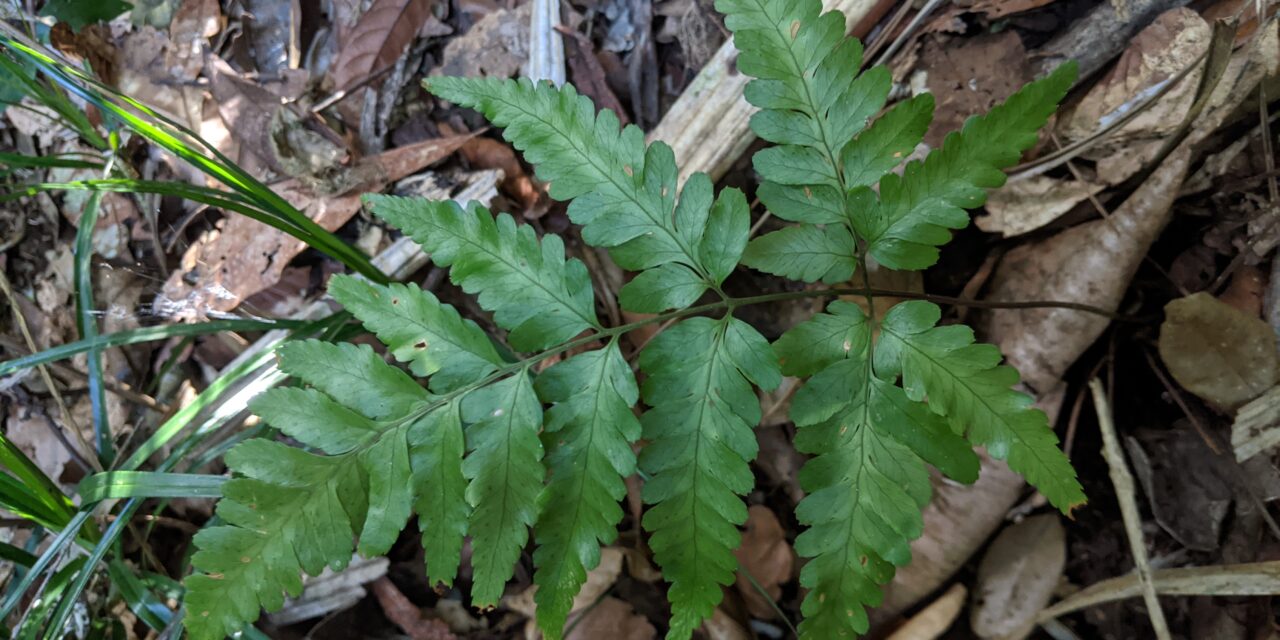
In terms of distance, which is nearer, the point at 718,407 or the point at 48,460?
the point at 718,407

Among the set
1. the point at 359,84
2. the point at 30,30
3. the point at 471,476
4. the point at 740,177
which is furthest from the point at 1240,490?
the point at 30,30

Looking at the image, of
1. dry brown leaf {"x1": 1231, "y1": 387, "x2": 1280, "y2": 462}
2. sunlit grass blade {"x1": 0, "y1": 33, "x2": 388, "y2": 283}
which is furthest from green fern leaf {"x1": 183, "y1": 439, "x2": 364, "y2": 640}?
dry brown leaf {"x1": 1231, "y1": 387, "x2": 1280, "y2": 462}

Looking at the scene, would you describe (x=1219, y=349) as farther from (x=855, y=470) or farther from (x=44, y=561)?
(x=44, y=561)

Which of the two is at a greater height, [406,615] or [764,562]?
[764,562]

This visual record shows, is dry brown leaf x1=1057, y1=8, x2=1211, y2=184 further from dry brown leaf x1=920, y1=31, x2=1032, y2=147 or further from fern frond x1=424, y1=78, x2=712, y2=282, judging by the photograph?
fern frond x1=424, y1=78, x2=712, y2=282

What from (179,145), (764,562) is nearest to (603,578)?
(764,562)

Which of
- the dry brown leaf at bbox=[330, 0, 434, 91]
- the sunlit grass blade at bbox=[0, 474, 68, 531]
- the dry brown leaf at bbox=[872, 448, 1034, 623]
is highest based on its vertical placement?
the dry brown leaf at bbox=[330, 0, 434, 91]

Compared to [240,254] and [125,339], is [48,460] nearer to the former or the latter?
[125,339]
